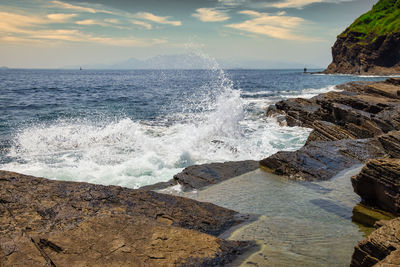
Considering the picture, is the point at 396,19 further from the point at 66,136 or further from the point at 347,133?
the point at 66,136

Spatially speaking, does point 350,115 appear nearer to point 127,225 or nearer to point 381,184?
point 381,184

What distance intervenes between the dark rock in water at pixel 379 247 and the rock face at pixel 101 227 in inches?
60.1

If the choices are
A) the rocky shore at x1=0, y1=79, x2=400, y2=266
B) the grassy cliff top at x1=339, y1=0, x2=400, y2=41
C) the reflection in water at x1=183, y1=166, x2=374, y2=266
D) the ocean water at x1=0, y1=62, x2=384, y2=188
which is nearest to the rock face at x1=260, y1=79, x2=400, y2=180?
the reflection in water at x1=183, y1=166, x2=374, y2=266

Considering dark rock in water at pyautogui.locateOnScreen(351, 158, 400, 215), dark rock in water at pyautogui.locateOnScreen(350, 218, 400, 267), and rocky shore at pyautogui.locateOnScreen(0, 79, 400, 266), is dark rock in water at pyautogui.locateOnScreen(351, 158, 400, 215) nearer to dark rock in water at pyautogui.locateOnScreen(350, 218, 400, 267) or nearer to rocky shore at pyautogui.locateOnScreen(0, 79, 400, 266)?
rocky shore at pyautogui.locateOnScreen(0, 79, 400, 266)

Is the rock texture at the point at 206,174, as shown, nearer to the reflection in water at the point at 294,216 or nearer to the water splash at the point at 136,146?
the reflection in water at the point at 294,216

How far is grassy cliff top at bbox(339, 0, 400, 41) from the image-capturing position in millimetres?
88662

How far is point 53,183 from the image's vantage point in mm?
4918

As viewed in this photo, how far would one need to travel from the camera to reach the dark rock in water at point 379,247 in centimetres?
360

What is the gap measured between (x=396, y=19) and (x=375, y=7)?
94.6 feet

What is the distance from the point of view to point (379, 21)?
97750 mm

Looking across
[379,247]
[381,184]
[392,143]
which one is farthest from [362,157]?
[379,247]

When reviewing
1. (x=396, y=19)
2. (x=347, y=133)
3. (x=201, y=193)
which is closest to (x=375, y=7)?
(x=396, y=19)

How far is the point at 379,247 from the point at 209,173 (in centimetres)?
551

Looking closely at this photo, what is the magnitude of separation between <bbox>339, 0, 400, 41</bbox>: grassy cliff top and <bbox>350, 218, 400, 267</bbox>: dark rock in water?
327ft
